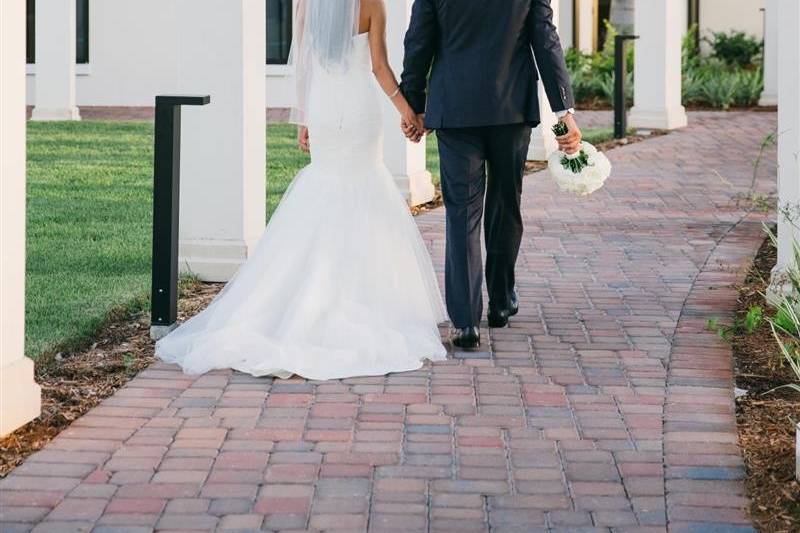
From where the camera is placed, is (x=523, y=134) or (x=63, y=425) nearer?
(x=63, y=425)

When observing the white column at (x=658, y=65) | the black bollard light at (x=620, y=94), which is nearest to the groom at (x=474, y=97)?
the black bollard light at (x=620, y=94)

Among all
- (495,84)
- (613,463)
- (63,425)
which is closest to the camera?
(613,463)

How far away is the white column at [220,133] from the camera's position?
866 cm

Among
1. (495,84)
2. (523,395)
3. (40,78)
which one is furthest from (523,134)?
(40,78)

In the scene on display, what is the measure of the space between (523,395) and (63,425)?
1.87 meters

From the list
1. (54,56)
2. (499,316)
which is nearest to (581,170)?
(499,316)

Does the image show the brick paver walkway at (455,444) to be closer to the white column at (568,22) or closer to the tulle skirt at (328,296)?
the tulle skirt at (328,296)

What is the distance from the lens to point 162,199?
23.6 ft

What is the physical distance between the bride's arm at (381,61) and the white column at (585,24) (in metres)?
20.9

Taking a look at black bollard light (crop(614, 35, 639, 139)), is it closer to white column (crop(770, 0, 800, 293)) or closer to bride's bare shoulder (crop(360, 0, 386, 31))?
white column (crop(770, 0, 800, 293))

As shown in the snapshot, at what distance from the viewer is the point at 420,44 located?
7031 millimetres

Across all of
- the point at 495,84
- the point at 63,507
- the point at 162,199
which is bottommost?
the point at 63,507

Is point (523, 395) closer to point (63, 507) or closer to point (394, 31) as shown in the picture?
point (63, 507)

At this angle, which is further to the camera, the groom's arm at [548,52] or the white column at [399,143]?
the white column at [399,143]
